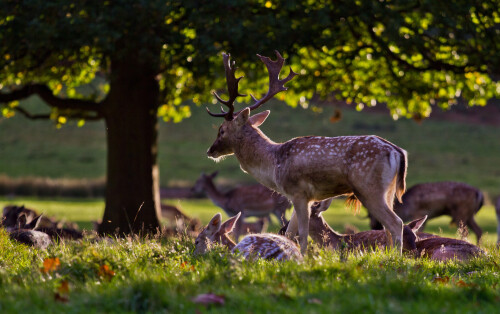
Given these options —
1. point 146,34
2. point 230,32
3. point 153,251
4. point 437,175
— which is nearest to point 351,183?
point 153,251

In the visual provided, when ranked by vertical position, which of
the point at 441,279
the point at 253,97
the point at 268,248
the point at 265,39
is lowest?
the point at 268,248

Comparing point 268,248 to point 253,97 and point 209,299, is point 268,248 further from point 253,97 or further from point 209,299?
point 253,97

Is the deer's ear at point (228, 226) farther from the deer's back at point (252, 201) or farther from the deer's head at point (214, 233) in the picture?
the deer's back at point (252, 201)

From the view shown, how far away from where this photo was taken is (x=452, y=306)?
16.4 ft

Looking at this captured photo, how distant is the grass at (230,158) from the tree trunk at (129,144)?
89.2 ft

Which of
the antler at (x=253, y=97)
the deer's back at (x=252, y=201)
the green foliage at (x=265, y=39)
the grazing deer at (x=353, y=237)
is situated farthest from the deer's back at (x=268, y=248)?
the deer's back at (x=252, y=201)

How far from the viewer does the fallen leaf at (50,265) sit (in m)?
5.93

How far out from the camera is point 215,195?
18.9 m

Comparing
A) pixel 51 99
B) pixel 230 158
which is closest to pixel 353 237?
pixel 51 99

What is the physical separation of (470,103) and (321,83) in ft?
10.9

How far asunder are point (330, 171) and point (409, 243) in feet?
4.50

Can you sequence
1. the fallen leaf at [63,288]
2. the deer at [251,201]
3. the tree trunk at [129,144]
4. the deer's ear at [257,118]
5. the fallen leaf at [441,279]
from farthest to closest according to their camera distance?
1. the deer at [251,201]
2. the tree trunk at [129,144]
3. the deer's ear at [257,118]
4. the fallen leaf at [441,279]
5. the fallen leaf at [63,288]

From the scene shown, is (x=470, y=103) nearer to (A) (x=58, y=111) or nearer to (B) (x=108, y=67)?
(B) (x=108, y=67)

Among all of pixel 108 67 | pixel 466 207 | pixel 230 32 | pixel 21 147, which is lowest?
pixel 21 147
